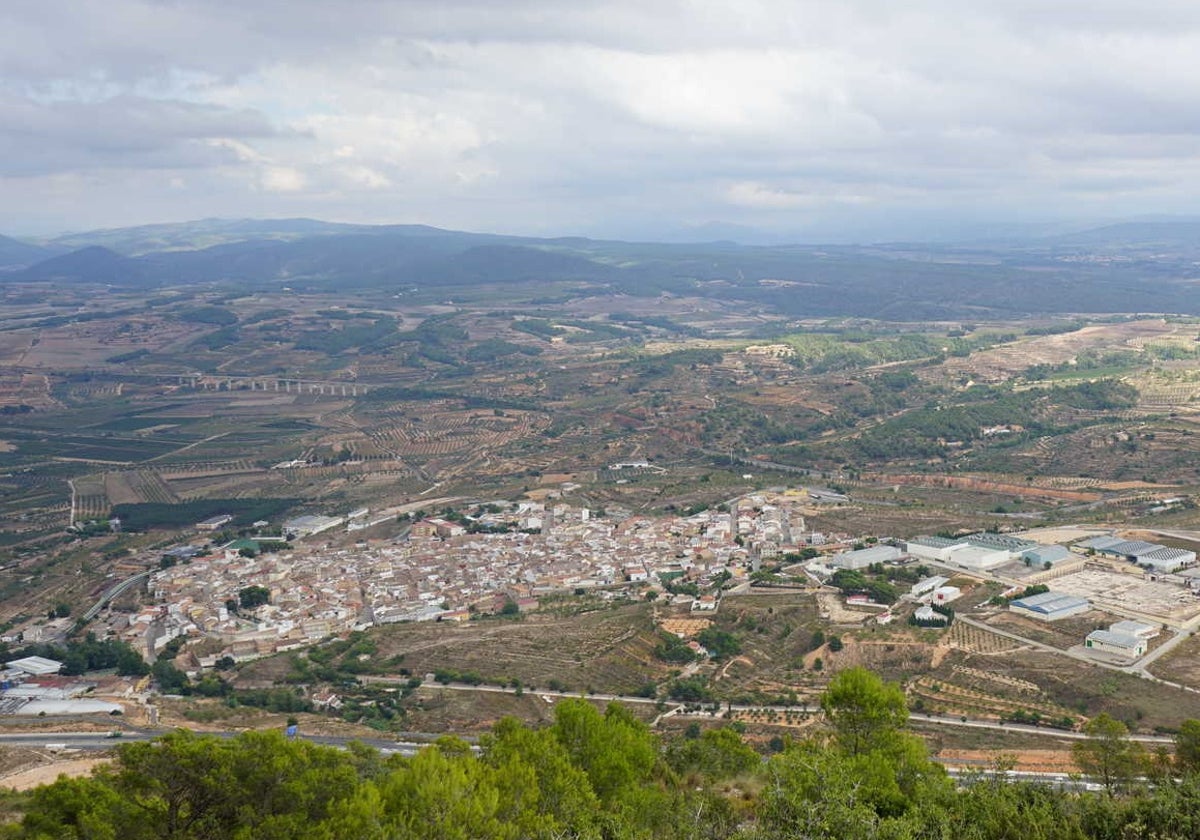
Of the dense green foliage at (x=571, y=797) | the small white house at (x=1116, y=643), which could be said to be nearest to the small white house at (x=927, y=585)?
the small white house at (x=1116, y=643)

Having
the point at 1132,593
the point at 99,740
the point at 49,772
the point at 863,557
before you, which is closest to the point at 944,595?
the point at 863,557

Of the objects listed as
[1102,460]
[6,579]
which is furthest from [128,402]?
[1102,460]

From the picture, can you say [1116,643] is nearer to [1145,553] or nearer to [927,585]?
[927,585]

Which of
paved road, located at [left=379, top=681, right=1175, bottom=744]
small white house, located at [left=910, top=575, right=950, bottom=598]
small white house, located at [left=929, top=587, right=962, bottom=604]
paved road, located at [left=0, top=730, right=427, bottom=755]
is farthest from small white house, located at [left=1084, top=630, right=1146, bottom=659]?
paved road, located at [left=0, top=730, right=427, bottom=755]

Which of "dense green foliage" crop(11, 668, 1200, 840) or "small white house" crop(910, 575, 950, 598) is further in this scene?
"small white house" crop(910, 575, 950, 598)

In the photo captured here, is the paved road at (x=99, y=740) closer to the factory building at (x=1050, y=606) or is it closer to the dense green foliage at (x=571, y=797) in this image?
the dense green foliage at (x=571, y=797)

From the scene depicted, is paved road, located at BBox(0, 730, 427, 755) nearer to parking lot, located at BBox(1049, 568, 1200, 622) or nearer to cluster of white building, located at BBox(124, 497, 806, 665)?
cluster of white building, located at BBox(124, 497, 806, 665)

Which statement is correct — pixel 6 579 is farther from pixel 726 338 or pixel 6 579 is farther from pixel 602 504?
pixel 726 338

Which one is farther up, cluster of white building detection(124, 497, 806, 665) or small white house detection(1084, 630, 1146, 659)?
small white house detection(1084, 630, 1146, 659)
